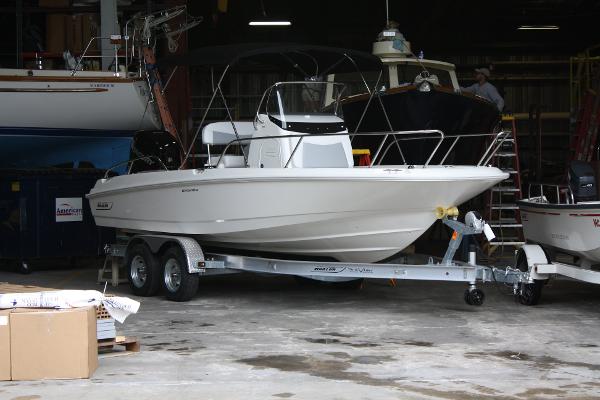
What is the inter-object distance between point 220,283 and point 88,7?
15.7ft

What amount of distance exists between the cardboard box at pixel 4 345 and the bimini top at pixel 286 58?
4239 millimetres

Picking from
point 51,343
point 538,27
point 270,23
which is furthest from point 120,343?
point 538,27

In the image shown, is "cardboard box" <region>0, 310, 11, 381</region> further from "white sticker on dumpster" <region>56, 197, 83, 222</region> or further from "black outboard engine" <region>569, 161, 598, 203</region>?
"white sticker on dumpster" <region>56, 197, 83, 222</region>

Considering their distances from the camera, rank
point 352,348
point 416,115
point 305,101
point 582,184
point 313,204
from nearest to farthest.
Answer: point 352,348 → point 313,204 → point 582,184 → point 305,101 → point 416,115

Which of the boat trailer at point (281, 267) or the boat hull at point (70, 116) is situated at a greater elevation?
the boat hull at point (70, 116)

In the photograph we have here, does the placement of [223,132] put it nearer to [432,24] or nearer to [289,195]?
[289,195]

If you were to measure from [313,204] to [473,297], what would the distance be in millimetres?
1689

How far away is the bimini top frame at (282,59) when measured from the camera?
31.8ft

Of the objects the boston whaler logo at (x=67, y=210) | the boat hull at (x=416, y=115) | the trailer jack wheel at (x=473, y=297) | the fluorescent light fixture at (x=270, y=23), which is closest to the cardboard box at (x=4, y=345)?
the trailer jack wheel at (x=473, y=297)

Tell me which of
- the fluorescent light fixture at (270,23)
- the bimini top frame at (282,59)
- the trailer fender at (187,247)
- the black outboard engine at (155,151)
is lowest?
the trailer fender at (187,247)

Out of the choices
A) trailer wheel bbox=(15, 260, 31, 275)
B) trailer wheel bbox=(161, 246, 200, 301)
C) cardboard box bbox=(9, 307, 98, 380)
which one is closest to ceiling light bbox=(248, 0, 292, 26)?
trailer wheel bbox=(15, 260, 31, 275)

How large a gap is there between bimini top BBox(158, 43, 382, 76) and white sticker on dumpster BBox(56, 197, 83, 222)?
8.88 feet

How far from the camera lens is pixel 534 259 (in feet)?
29.6

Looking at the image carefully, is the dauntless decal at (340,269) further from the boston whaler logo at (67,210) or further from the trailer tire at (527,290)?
the boston whaler logo at (67,210)
